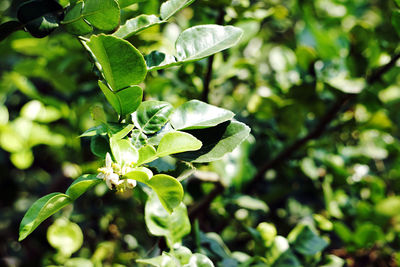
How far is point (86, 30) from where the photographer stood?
26.7 inches

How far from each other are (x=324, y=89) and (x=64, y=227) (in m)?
0.96

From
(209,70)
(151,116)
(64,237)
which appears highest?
(151,116)

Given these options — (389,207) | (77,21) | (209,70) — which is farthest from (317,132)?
(77,21)

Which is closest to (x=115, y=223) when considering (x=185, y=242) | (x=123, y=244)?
(x=123, y=244)

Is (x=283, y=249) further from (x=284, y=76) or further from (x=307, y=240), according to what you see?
(x=284, y=76)

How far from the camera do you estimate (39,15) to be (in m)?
0.66

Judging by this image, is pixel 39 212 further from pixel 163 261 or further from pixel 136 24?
pixel 136 24

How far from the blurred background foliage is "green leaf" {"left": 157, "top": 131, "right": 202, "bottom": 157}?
0.40 metres

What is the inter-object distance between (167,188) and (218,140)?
148 mm

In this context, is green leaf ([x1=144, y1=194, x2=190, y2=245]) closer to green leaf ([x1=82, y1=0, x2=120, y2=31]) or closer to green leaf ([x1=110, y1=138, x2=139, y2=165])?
green leaf ([x1=110, y1=138, x2=139, y2=165])

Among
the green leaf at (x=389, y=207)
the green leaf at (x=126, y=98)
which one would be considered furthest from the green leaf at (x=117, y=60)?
A: the green leaf at (x=389, y=207)

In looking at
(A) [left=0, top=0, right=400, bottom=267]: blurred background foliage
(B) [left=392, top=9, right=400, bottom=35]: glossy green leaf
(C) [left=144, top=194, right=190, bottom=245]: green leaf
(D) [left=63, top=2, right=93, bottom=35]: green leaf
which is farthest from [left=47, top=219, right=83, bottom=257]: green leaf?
(B) [left=392, top=9, right=400, bottom=35]: glossy green leaf

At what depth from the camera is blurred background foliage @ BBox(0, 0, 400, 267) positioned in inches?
43.9

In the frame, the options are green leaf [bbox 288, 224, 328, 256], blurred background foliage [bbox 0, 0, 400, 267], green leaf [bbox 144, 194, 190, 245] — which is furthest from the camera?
blurred background foliage [bbox 0, 0, 400, 267]
